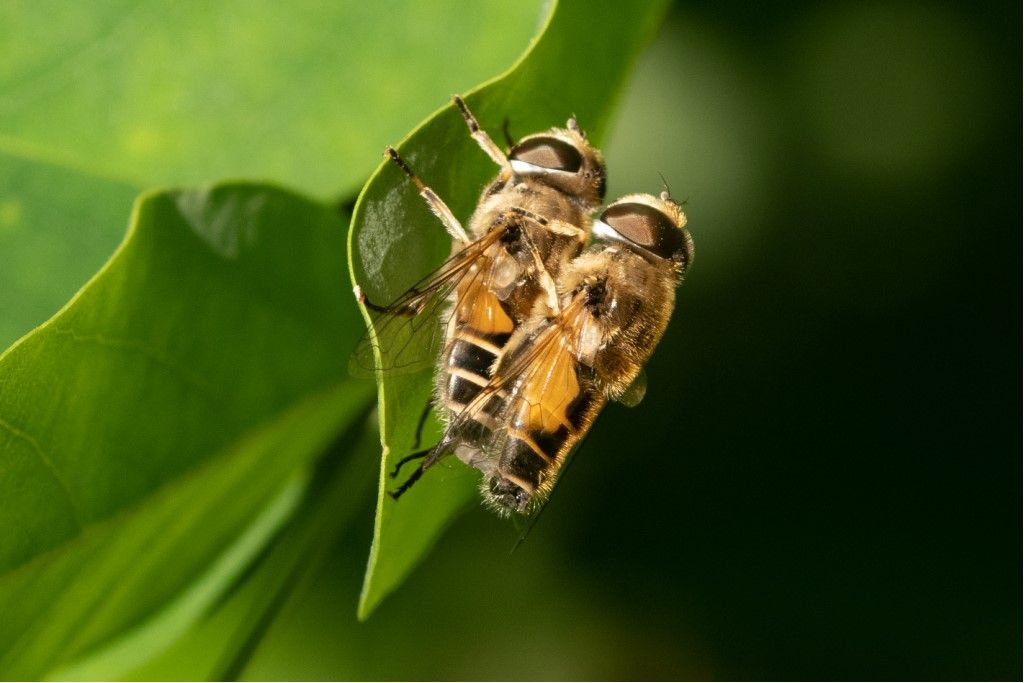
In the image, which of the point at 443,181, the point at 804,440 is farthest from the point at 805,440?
the point at 443,181

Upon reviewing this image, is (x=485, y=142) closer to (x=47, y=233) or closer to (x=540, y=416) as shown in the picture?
(x=540, y=416)

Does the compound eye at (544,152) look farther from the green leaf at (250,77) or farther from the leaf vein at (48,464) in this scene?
the leaf vein at (48,464)

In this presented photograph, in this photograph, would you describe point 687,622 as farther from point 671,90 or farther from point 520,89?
point 520,89

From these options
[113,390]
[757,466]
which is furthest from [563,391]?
[757,466]

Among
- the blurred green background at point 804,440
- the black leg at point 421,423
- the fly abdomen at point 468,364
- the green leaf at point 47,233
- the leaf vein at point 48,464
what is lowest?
the blurred green background at point 804,440

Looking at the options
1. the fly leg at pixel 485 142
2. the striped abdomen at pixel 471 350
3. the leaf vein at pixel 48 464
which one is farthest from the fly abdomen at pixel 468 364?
Answer: the leaf vein at pixel 48 464

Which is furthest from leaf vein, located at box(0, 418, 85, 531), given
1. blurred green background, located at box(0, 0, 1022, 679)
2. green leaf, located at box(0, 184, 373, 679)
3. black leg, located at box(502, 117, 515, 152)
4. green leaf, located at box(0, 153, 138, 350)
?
blurred green background, located at box(0, 0, 1022, 679)
